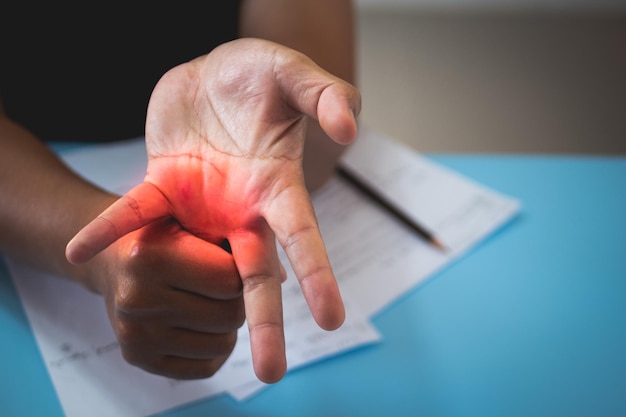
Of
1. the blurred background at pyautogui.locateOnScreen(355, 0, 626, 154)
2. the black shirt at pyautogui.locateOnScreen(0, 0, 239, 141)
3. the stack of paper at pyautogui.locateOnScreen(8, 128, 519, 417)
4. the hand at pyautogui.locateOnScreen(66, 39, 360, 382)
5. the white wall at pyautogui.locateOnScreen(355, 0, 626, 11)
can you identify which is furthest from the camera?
the white wall at pyautogui.locateOnScreen(355, 0, 626, 11)

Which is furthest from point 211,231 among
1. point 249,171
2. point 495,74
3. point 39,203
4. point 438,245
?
point 495,74

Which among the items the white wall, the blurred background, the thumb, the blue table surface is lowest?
the blurred background

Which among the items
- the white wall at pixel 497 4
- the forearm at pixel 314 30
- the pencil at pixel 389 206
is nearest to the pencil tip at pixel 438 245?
the pencil at pixel 389 206

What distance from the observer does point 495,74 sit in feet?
5.92

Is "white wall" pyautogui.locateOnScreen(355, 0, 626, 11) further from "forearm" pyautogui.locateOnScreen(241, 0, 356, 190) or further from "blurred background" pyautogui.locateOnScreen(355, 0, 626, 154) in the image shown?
"forearm" pyautogui.locateOnScreen(241, 0, 356, 190)

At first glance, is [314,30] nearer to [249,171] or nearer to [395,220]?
[395,220]

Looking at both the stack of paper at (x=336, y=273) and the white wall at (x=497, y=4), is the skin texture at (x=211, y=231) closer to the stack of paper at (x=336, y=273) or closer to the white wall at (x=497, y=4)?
the stack of paper at (x=336, y=273)

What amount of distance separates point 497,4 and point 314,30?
1.57m

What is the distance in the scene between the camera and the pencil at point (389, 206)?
0.62 m

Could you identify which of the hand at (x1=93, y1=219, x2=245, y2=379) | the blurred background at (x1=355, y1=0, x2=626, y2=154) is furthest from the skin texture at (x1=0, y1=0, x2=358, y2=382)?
the blurred background at (x1=355, y1=0, x2=626, y2=154)

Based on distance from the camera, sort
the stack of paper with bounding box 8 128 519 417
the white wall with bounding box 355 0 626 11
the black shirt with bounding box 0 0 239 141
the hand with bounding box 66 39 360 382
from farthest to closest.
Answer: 1. the white wall with bounding box 355 0 626 11
2. the black shirt with bounding box 0 0 239 141
3. the stack of paper with bounding box 8 128 519 417
4. the hand with bounding box 66 39 360 382

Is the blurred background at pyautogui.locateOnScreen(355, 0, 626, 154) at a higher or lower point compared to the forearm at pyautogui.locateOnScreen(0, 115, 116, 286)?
lower

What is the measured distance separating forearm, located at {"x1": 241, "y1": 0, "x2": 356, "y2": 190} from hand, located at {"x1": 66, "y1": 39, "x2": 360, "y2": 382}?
273 millimetres

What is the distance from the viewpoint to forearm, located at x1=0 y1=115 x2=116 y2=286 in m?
0.45
